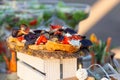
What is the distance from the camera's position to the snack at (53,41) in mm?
2141

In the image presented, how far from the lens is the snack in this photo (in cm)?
214

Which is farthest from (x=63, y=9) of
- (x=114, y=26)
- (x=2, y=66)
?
(x=114, y=26)

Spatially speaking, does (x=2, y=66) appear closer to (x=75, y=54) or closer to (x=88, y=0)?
(x=75, y=54)

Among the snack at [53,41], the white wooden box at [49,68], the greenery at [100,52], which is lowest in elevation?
the white wooden box at [49,68]

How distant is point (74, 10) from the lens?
4277 millimetres

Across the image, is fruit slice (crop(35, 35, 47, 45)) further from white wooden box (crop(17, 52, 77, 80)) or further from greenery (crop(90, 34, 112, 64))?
greenery (crop(90, 34, 112, 64))

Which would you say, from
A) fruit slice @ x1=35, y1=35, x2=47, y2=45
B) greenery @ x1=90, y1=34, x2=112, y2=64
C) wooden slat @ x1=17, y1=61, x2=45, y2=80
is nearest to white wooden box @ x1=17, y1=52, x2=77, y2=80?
wooden slat @ x1=17, y1=61, x2=45, y2=80

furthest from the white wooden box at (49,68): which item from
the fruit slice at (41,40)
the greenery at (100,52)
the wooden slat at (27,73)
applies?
the greenery at (100,52)


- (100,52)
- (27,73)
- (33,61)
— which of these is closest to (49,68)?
(33,61)

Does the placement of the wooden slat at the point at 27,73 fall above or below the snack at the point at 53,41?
below

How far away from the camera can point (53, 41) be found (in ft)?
7.13

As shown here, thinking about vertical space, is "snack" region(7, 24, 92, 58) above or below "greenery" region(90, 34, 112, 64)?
below

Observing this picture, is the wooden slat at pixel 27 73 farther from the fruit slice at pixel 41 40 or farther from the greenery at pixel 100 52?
the greenery at pixel 100 52

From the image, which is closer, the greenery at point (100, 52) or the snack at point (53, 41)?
the snack at point (53, 41)
